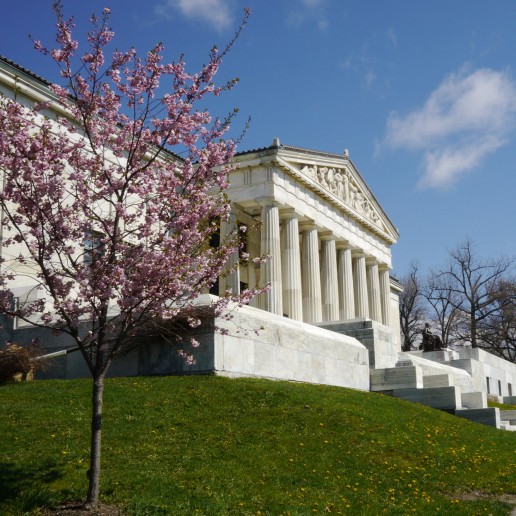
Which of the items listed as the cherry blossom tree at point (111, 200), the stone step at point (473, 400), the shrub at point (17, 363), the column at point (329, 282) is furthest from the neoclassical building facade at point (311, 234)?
the cherry blossom tree at point (111, 200)

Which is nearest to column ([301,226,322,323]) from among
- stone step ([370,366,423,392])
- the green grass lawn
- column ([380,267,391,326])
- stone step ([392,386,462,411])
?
column ([380,267,391,326])

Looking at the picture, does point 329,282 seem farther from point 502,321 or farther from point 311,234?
point 502,321

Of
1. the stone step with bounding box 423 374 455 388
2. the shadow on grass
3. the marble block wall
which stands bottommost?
the shadow on grass

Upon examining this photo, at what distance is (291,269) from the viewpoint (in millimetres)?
43562

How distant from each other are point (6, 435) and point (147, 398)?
3389mm

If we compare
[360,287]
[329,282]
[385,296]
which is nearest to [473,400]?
[329,282]

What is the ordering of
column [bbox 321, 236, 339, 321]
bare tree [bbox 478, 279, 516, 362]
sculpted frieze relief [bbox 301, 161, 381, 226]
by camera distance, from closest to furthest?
sculpted frieze relief [bbox 301, 161, 381, 226] < column [bbox 321, 236, 339, 321] < bare tree [bbox 478, 279, 516, 362]

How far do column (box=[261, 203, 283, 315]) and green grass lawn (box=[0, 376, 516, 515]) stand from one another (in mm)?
22530

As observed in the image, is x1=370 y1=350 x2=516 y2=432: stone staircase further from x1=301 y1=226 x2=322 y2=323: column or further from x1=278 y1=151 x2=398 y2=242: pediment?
x1=278 y1=151 x2=398 y2=242: pediment

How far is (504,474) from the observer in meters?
14.4

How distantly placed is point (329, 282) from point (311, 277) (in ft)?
9.87

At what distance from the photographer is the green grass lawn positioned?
35.4 feet

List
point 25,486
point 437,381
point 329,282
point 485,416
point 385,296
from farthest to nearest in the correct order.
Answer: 1. point 385,296
2. point 329,282
3. point 437,381
4. point 485,416
5. point 25,486

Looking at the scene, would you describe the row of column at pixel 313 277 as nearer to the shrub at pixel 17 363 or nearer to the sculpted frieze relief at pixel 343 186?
the sculpted frieze relief at pixel 343 186
